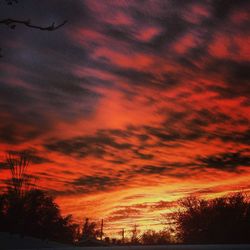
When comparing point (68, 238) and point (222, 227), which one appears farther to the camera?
point (68, 238)

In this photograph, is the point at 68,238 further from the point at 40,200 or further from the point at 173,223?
the point at 173,223

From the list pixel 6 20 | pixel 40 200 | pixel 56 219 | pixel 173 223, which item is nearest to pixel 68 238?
pixel 56 219

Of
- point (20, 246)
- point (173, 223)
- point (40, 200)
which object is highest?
point (40, 200)

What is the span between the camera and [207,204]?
61781 millimetres

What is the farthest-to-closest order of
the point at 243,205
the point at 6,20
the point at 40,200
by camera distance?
the point at 40,200 < the point at 243,205 < the point at 6,20

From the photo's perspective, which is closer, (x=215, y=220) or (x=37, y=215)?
(x=215, y=220)

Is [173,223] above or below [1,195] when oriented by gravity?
below

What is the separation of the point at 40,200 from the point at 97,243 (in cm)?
1302

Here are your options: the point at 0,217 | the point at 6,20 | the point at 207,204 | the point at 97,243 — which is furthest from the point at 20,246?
the point at 6,20

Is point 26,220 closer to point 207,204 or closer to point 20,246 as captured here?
point 20,246

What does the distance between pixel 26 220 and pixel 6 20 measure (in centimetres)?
5761

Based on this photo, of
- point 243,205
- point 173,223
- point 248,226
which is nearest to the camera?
point 248,226

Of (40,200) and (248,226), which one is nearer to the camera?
(248,226)

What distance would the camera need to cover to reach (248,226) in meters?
53.9
